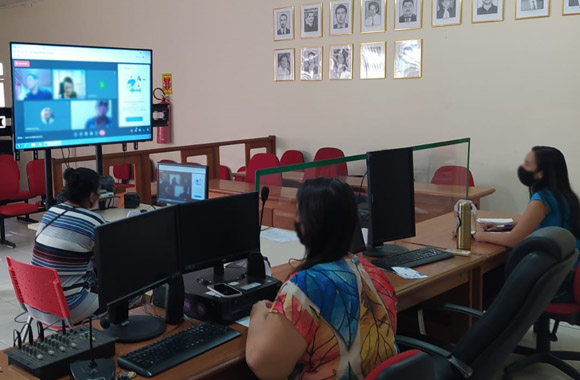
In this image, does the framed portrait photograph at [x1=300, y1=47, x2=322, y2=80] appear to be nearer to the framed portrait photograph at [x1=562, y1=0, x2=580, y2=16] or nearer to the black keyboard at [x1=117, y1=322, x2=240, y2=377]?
the framed portrait photograph at [x1=562, y1=0, x2=580, y2=16]

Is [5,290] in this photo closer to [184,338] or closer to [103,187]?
[103,187]

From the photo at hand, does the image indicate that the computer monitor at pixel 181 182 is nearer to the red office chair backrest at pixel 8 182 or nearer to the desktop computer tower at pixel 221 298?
the desktop computer tower at pixel 221 298

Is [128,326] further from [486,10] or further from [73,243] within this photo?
[486,10]

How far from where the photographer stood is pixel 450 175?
4016 millimetres

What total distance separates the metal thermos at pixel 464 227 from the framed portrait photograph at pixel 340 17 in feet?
11.9

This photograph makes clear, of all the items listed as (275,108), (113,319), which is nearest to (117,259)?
(113,319)

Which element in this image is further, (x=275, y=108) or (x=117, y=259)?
(x=275, y=108)

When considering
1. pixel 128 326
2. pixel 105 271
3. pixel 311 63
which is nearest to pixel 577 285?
pixel 128 326

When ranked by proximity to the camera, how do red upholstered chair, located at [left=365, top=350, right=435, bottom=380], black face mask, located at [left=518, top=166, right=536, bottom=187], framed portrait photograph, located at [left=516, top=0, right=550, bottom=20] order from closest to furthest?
red upholstered chair, located at [left=365, top=350, right=435, bottom=380] < black face mask, located at [left=518, top=166, right=536, bottom=187] < framed portrait photograph, located at [left=516, top=0, right=550, bottom=20]

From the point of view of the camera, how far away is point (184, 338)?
6.59 ft

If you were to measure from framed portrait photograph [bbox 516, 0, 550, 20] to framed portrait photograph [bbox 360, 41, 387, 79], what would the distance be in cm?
135

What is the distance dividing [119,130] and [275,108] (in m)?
3.74

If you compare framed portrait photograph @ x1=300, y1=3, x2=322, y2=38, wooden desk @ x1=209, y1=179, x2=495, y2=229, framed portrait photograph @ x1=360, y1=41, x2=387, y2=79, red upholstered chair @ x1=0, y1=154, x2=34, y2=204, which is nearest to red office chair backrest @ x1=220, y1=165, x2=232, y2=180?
framed portrait photograph @ x1=300, y1=3, x2=322, y2=38

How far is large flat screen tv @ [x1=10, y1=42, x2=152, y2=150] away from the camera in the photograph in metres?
3.02
